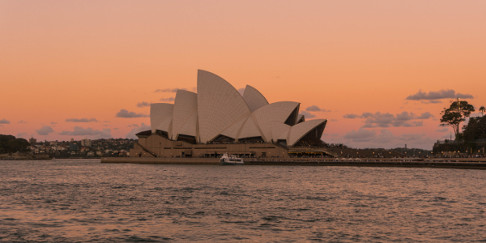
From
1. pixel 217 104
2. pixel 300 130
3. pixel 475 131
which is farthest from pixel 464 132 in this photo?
pixel 217 104

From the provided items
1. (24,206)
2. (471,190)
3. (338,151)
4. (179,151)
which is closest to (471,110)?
(338,151)

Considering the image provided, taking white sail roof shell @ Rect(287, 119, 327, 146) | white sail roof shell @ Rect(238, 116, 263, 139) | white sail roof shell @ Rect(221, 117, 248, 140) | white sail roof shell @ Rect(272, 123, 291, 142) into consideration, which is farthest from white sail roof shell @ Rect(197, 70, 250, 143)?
white sail roof shell @ Rect(287, 119, 327, 146)

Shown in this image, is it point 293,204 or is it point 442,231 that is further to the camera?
point 293,204

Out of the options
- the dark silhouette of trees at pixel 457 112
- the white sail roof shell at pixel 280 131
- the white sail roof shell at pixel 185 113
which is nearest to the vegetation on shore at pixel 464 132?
the dark silhouette of trees at pixel 457 112

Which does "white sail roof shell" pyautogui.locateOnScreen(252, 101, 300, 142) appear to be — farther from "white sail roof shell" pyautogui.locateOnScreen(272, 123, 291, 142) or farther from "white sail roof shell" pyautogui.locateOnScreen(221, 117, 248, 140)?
"white sail roof shell" pyautogui.locateOnScreen(221, 117, 248, 140)

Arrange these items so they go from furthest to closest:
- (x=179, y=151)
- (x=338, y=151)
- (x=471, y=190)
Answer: (x=179, y=151) → (x=338, y=151) → (x=471, y=190)

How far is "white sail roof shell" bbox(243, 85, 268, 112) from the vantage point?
12294 centimetres

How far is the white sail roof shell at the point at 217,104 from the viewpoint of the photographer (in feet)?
383

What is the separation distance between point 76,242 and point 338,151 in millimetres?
97833

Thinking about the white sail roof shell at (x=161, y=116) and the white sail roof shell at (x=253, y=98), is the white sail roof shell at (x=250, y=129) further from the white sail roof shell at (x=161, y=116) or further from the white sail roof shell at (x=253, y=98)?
the white sail roof shell at (x=161, y=116)

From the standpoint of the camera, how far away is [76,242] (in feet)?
73.5

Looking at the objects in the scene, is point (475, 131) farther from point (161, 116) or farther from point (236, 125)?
point (161, 116)

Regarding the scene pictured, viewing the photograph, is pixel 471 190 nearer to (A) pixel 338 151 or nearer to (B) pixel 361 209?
(B) pixel 361 209

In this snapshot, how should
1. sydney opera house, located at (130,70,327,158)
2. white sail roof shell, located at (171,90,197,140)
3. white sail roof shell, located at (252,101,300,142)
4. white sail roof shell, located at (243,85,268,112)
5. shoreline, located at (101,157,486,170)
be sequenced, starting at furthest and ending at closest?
1. white sail roof shell, located at (171,90,197,140)
2. white sail roof shell, located at (243,85,268,112)
3. white sail roof shell, located at (252,101,300,142)
4. sydney opera house, located at (130,70,327,158)
5. shoreline, located at (101,157,486,170)
